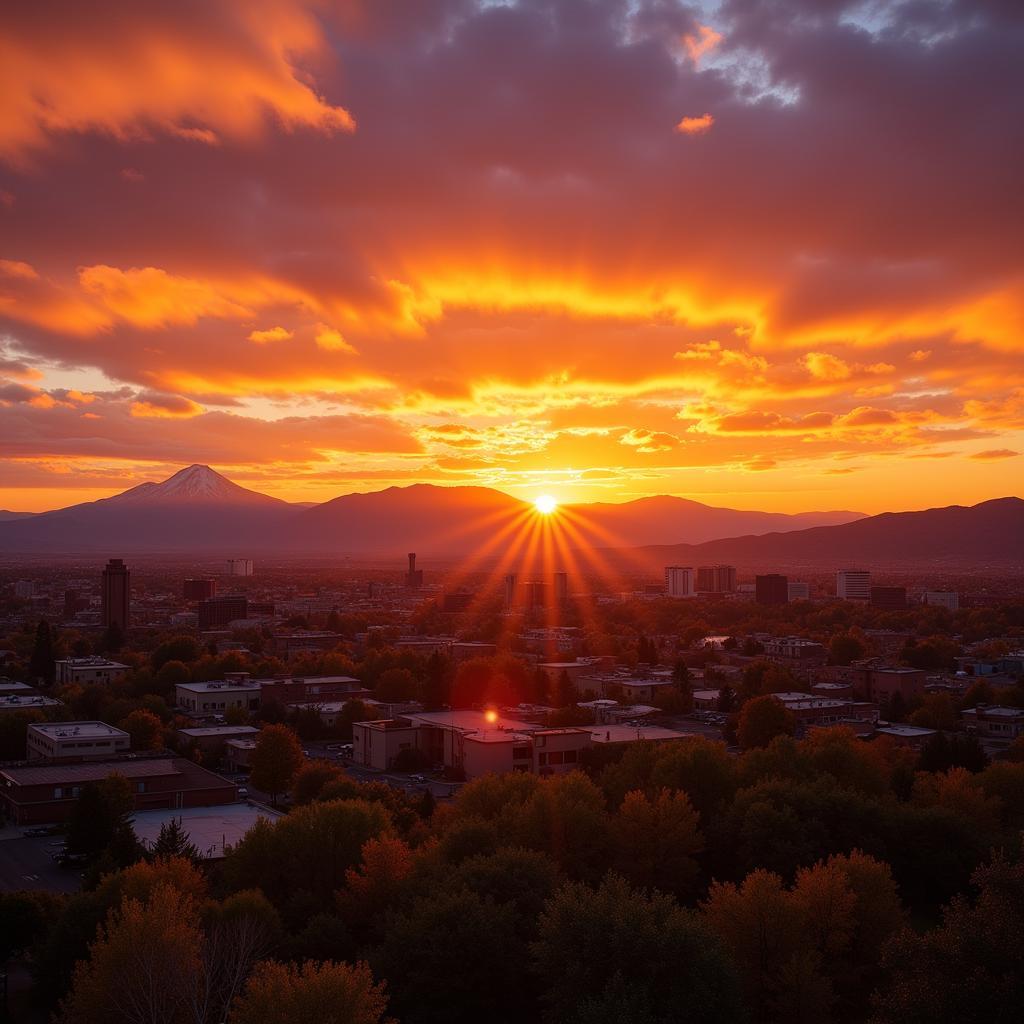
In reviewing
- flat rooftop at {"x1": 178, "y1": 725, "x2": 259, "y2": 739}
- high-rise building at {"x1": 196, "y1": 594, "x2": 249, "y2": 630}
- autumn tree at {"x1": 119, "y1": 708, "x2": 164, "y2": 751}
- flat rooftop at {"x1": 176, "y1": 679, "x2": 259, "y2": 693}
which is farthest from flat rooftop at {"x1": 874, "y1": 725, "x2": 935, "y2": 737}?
high-rise building at {"x1": 196, "y1": 594, "x2": 249, "y2": 630}

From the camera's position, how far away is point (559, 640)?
6212 centimetres

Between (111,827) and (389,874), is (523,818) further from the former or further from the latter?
(111,827)

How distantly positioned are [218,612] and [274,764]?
50.0 m

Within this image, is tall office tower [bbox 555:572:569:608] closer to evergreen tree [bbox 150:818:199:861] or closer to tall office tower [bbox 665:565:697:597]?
tall office tower [bbox 665:565:697:597]

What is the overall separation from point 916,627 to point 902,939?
67.6 meters

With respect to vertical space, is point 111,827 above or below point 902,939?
below

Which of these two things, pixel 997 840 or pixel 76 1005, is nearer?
pixel 76 1005

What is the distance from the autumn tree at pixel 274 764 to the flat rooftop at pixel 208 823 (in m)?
1.50

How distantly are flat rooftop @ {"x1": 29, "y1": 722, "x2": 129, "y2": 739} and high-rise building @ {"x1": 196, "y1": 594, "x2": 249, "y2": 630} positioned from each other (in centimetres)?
4210

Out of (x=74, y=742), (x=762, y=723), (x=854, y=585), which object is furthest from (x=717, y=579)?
(x=74, y=742)

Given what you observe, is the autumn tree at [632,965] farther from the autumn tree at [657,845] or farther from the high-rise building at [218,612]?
the high-rise building at [218,612]

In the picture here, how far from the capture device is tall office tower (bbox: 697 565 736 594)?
125 m

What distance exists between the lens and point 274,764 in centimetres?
2644

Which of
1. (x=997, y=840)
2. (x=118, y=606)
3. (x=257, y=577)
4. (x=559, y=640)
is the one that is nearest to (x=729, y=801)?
(x=997, y=840)
